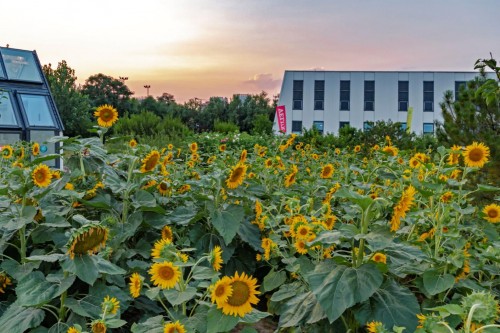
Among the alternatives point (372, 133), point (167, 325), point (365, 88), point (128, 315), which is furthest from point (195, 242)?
point (365, 88)

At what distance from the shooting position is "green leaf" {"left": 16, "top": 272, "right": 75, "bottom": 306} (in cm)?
185

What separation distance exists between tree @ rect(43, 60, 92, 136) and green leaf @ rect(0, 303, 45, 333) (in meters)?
27.1

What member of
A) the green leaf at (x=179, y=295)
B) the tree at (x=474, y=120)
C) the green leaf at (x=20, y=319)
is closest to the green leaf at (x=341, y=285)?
the green leaf at (x=179, y=295)

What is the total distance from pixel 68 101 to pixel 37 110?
15.1m

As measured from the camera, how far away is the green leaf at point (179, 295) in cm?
162

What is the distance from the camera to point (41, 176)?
2395 millimetres

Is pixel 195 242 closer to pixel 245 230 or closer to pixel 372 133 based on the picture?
pixel 245 230

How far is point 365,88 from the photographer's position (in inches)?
1593

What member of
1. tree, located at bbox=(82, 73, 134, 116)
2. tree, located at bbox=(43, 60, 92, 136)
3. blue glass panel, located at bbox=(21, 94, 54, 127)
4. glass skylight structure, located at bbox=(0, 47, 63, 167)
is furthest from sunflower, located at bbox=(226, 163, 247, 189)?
tree, located at bbox=(82, 73, 134, 116)

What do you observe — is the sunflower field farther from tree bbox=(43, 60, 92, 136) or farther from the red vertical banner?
tree bbox=(43, 60, 92, 136)

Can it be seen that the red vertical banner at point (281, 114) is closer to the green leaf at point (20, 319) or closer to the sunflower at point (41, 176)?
the sunflower at point (41, 176)

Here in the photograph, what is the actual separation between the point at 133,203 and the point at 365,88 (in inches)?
1554

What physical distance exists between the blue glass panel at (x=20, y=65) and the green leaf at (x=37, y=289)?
13.6 m

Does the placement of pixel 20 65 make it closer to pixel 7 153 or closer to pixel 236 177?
pixel 7 153
